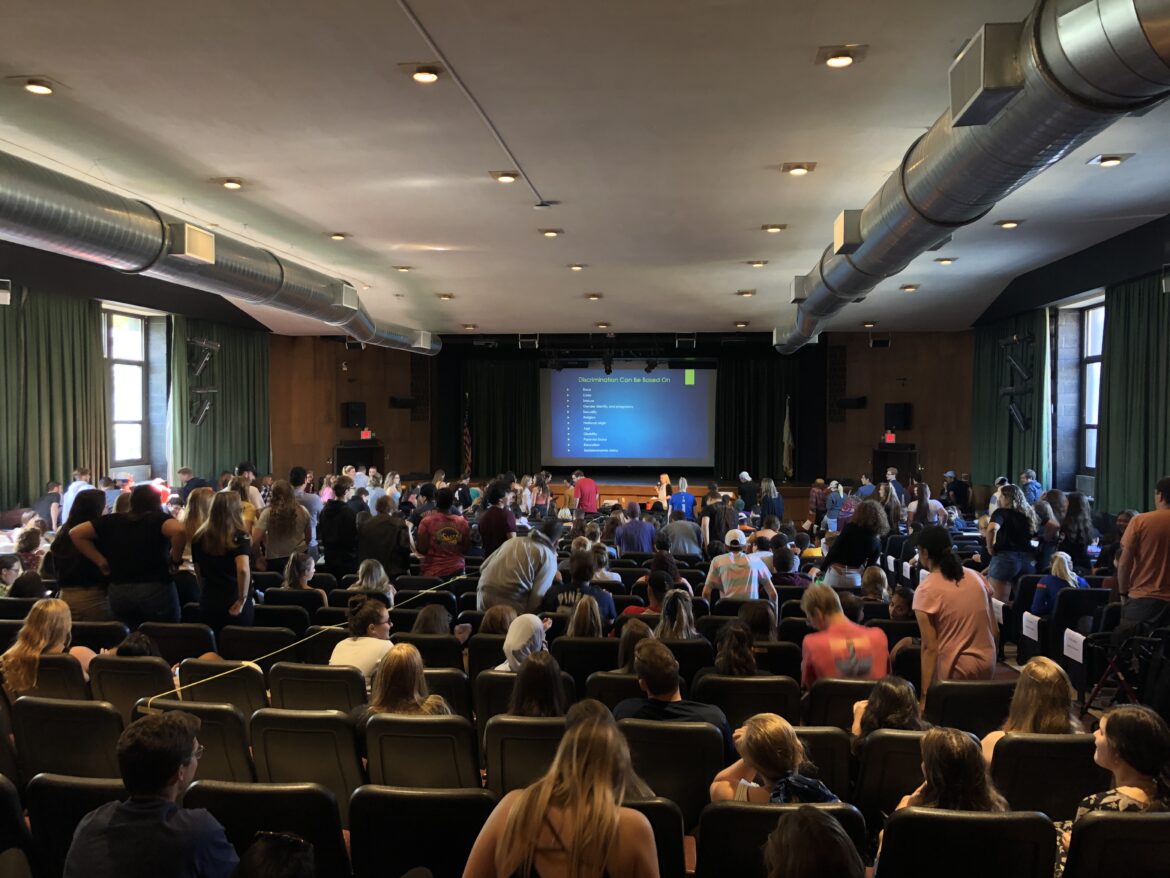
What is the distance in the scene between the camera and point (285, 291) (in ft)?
32.4

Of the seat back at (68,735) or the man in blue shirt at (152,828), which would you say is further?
the seat back at (68,735)

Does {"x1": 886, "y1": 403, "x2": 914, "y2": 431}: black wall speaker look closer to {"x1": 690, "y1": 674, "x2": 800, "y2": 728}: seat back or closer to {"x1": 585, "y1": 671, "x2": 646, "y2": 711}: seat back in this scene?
{"x1": 690, "y1": 674, "x2": 800, "y2": 728}: seat back

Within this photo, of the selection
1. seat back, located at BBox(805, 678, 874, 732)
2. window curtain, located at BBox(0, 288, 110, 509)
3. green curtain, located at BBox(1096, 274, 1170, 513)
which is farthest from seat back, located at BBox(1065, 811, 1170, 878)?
window curtain, located at BBox(0, 288, 110, 509)

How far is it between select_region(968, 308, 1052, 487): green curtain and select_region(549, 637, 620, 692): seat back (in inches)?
460

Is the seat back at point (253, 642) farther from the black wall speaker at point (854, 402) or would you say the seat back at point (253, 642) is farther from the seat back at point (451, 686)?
the black wall speaker at point (854, 402)

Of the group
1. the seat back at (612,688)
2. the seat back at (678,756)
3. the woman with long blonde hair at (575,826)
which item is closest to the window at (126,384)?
the seat back at (612,688)

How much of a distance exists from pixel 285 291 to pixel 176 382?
6426mm

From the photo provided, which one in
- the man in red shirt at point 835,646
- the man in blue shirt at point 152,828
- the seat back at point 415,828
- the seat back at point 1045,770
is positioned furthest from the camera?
the man in red shirt at point 835,646

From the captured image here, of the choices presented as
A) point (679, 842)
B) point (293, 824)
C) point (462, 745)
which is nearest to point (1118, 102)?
point (679, 842)

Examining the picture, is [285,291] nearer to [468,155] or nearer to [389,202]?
[389,202]

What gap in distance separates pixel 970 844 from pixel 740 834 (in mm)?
582

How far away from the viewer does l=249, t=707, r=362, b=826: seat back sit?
322 centimetres

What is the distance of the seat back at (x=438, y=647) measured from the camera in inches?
186

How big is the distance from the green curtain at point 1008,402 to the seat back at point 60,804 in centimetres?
1433
